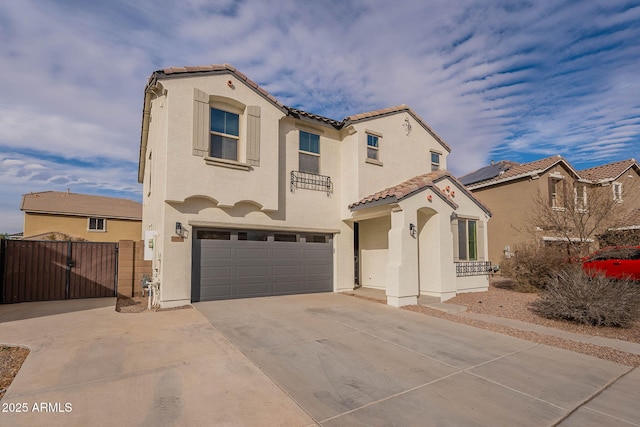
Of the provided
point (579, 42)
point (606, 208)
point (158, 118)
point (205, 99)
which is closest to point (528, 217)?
point (606, 208)

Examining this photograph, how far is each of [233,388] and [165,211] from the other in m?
6.56

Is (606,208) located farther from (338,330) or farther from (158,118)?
(158,118)

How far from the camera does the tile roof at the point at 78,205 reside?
2450 centimetres

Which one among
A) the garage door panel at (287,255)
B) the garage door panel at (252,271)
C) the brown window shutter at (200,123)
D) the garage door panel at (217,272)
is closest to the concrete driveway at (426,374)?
the garage door panel at (217,272)

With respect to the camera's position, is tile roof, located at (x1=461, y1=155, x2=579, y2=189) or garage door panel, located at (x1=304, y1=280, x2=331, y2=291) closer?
garage door panel, located at (x1=304, y1=280, x2=331, y2=291)

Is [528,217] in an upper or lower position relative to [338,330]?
upper

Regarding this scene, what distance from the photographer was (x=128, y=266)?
11.3 m

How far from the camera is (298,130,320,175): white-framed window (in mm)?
12273

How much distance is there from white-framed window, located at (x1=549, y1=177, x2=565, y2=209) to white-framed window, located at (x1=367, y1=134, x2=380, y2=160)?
38.8 ft

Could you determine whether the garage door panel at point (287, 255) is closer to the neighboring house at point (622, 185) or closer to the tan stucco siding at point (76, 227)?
the neighboring house at point (622, 185)

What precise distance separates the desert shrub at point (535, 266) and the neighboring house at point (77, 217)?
27.8 metres

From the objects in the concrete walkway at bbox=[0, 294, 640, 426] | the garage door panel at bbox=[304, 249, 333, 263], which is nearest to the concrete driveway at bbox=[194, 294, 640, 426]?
the concrete walkway at bbox=[0, 294, 640, 426]

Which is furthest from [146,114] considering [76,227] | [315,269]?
[76,227]

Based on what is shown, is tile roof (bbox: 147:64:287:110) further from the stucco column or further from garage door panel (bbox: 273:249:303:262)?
the stucco column
